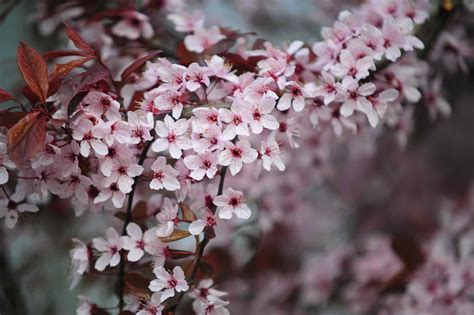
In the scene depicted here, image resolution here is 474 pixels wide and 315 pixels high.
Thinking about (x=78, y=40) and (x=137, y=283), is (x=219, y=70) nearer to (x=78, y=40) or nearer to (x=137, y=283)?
(x=78, y=40)

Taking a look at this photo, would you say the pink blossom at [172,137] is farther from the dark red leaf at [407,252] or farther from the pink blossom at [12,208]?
the dark red leaf at [407,252]

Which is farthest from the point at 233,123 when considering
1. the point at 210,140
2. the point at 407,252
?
the point at 407,252

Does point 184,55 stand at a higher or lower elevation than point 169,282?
higher

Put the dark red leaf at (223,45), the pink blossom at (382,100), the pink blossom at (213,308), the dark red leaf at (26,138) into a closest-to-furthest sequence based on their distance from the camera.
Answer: the dark red leaf at (26,138) < the pink blossom at (213,308) < the pink blossom at (382,100) < the dark red leaf at (223,45)

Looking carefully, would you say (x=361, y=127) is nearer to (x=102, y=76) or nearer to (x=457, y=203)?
(x=102, y=76)

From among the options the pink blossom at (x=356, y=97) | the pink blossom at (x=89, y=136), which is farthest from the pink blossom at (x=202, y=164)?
the pink blossom at (x=356, y=97)

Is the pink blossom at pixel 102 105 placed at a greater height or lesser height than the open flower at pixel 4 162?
greater

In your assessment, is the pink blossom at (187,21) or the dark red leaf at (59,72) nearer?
the dark red leaf at (59,72)

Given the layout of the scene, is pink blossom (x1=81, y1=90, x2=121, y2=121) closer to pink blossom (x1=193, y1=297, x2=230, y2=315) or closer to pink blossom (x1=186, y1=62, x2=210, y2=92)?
pink blossom (x1=186, y1=62, x2=210, y2=92)
